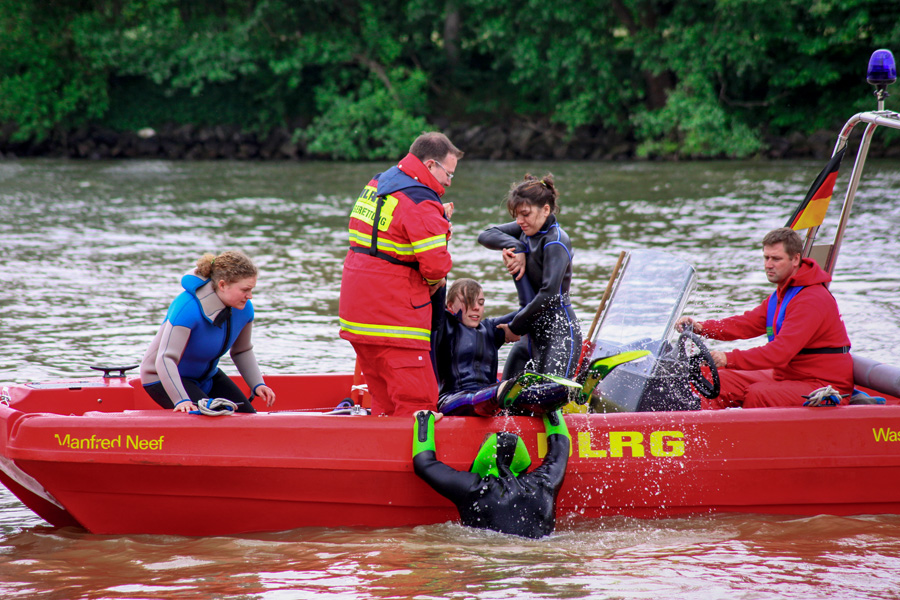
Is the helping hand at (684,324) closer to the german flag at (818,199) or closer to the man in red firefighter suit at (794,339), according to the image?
the man in red firefighter suit at (794,339)

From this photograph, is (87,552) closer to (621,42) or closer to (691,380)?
(691,380)

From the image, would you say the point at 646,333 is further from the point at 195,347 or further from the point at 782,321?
the point at 195,347

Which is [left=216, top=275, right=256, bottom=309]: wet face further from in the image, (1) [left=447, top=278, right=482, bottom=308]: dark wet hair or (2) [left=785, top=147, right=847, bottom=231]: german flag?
(2) [left=785, top=147, right=847, bottom=231]: german flag

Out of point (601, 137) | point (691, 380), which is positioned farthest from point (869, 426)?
point (601, 137)

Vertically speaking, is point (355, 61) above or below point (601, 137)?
above

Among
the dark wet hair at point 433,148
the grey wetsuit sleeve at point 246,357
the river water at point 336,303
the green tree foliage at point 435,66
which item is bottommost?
the river water at point 336,303

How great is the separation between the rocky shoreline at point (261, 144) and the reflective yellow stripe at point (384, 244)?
22.9 metres

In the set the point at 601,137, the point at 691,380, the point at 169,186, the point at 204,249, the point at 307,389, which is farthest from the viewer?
the point at 601,137

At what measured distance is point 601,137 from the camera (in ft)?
91.5

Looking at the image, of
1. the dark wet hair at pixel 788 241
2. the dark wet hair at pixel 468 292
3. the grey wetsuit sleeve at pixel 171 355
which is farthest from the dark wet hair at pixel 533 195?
the grey wetsuit sleeve at pixel 171 355

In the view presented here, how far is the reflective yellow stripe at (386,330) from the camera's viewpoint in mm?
4320

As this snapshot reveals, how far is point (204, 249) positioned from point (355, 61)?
19.3m

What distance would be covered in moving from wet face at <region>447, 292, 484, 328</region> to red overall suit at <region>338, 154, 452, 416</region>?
440mm

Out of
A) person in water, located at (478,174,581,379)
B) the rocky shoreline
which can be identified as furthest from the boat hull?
the rocky shoreline
